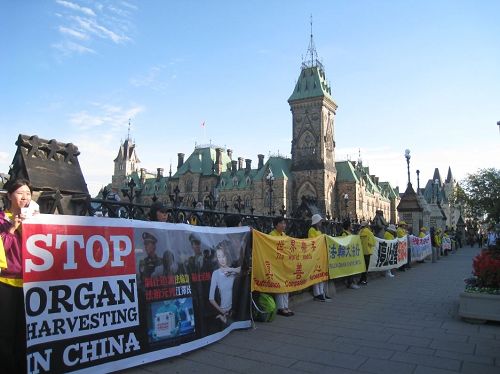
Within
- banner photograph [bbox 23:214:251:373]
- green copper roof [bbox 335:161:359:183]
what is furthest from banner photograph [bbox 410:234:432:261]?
green copper roof [bbox 335:161:359:183]

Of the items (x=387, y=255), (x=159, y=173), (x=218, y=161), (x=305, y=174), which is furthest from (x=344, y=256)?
(x=159, y=173)

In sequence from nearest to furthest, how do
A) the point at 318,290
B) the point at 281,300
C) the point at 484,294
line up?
the point at 484,294
the point at 281,300
the point at 318,290

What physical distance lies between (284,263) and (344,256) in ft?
11.6

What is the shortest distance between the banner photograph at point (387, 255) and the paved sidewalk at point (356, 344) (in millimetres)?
4142

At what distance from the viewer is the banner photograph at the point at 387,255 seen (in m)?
12.9

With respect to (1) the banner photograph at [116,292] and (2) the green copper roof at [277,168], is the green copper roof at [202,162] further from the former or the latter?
(1) the banner photograph at [116,292]

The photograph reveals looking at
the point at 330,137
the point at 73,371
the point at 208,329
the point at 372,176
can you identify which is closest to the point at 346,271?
the point at 208,329

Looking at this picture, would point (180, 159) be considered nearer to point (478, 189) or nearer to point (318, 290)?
point (478, 189)

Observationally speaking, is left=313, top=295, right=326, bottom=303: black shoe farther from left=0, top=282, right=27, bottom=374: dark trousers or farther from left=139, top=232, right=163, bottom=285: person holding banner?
left=0, top=282, right=27, bottom=374: dark trousers

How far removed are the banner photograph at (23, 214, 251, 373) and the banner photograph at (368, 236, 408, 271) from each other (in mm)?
8210

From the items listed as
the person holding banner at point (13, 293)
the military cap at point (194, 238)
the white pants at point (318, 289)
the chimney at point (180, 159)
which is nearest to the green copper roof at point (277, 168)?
the chimney at point (180, 159)

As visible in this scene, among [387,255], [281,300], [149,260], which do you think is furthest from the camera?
[387,255]

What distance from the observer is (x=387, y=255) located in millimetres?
14016

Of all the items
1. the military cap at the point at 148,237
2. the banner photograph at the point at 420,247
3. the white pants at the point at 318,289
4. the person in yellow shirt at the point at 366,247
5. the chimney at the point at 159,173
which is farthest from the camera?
the chimney at the point at 159,173
